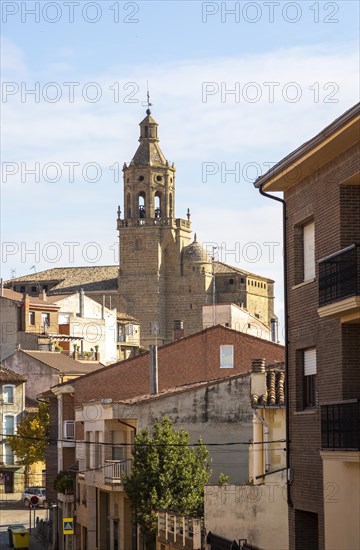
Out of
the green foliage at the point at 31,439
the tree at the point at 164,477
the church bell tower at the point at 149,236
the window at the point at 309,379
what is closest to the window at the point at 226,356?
the tree at the point at 164,477

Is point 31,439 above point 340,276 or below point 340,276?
below

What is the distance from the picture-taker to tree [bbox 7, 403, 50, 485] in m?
83.8

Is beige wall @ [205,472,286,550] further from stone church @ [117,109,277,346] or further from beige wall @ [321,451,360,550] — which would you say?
stone church @ [117,109,277,346]

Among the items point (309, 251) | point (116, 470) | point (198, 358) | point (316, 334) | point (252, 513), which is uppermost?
point (309, 251)

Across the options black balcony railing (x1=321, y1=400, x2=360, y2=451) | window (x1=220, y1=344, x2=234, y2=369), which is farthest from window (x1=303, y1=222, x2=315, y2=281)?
window (x1=220, y1=344, x2=234, y2=369)

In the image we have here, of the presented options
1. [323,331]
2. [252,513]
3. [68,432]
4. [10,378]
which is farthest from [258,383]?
[10,378]

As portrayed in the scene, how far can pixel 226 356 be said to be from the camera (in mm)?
52312

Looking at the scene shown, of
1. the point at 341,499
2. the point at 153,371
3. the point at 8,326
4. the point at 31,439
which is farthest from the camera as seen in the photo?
the point at 8,326

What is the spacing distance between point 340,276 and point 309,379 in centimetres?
373

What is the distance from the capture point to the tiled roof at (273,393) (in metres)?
31.8

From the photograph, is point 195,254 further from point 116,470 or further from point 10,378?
point 116,470

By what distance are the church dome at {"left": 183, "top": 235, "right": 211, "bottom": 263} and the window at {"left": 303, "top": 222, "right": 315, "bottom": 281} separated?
161213 millimetres

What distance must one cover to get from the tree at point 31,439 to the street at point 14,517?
3.47 metres

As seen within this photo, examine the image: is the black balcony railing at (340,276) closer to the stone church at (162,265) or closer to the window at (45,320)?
the window at (45,320)
